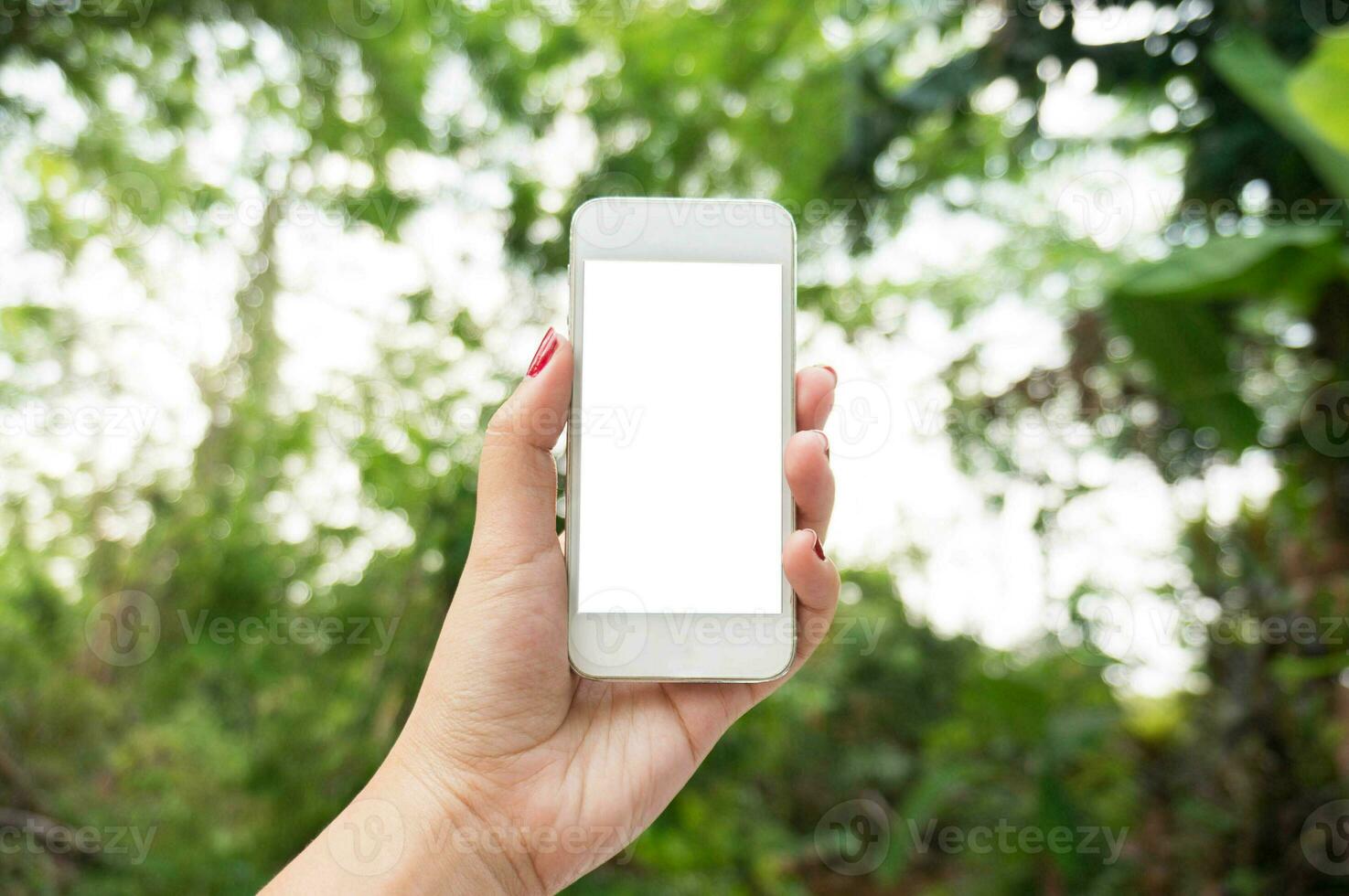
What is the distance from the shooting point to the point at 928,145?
2.34m

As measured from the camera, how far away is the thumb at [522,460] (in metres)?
0.81

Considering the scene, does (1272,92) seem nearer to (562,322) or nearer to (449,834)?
(562,322)

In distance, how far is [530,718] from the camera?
32.2 inches

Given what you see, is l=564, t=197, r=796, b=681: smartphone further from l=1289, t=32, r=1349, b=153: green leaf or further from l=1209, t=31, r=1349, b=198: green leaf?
l=1209, t=31, r=1349, b=198: green leaf

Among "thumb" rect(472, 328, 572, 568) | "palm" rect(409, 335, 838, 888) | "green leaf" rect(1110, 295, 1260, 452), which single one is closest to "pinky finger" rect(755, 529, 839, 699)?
"palm" rect(409, 335, 838, 888)

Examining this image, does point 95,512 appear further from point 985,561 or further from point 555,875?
point 985,561

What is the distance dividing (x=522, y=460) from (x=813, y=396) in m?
0.30

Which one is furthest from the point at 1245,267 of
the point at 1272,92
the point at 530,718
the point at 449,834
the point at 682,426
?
the point at 449,834

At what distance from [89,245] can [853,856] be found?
11.3ft

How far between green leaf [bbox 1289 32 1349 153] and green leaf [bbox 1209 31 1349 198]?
26 centimetres

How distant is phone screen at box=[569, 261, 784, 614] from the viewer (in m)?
0.89

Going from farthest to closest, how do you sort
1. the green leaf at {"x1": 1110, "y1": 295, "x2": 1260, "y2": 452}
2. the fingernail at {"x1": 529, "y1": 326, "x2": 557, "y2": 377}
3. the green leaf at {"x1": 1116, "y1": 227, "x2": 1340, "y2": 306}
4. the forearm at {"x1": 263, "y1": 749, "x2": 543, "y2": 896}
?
the green leaf at {"x1": 1110, "y1": 295, "x2": 1260, "y2": 452} < the green leaf at {"x1": 1116, "y1": 227, "x2": 1340, "y2": 306} < the fingernail at {"x1": 529, "y1": 326, "x2": 557, "y2": 377} < the forearm at {"x1": 263, "y1": 749, "x2": 543, "y2": 896}

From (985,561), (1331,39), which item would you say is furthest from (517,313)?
Result: (985,561)

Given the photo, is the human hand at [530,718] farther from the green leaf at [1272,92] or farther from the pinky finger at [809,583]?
the green leaf at [1272,92]
